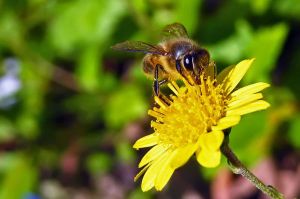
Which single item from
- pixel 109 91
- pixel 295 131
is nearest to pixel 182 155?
pixel 295 131

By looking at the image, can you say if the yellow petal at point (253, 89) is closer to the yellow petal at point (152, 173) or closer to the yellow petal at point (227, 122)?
the yellow petal at point (227, 122)

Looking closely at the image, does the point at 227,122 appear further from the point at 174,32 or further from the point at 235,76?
the point at 174,32

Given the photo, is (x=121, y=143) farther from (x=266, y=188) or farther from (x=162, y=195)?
(x=266, y=188)

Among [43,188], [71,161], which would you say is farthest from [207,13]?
[43,188]

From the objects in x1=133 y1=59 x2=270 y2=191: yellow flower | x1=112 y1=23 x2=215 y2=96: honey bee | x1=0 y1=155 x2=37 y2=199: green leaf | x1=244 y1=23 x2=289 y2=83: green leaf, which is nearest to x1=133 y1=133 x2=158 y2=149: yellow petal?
x1=133 y1=59 x2=270 y2=191: yellow flower

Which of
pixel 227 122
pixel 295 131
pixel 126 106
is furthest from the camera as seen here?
pixel 126 106

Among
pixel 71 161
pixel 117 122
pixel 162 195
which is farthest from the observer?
pixel 71 161

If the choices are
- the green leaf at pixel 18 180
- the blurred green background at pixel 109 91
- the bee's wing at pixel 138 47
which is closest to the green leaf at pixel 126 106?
the blurred green background at pixel 109 91
